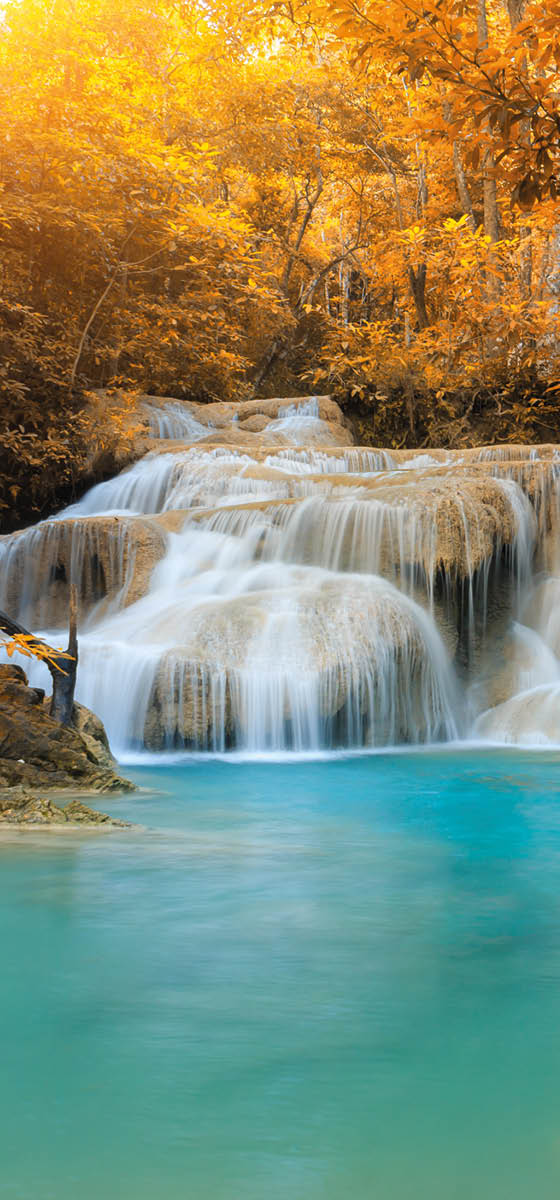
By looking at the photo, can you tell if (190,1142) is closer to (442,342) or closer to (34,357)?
(34,357)

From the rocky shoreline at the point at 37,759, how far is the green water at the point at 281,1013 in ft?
2.57

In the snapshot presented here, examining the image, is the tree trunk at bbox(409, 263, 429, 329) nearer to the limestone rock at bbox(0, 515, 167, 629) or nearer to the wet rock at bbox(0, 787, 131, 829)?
the limestone rock at bbox(0, 515, 167, 629)

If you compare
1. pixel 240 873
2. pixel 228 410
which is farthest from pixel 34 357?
pixel 240 873

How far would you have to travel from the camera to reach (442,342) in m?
17.4

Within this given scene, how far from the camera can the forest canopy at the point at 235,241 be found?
519 inches

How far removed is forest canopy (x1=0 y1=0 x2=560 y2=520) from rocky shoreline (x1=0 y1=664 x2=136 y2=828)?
4057mm

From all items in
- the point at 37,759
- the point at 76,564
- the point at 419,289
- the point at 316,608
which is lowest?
the point at 37,759

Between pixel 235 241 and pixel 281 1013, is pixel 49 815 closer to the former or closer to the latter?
pixel 281 1013

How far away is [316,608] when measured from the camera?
8609 mm

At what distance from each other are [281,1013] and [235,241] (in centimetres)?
1339

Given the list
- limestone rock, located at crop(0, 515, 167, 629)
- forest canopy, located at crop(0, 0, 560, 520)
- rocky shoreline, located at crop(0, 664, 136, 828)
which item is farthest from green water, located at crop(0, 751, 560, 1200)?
limestone rock, located at crop(0, 515, 167, 629)

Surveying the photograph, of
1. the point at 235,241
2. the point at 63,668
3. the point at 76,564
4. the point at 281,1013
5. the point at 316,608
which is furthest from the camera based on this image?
the point at 235,241

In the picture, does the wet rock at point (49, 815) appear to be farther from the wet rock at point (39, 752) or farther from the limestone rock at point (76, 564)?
the limestone rock at point (76, 564)

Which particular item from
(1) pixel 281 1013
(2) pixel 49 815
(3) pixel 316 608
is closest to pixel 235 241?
(3) pixel 316 608
